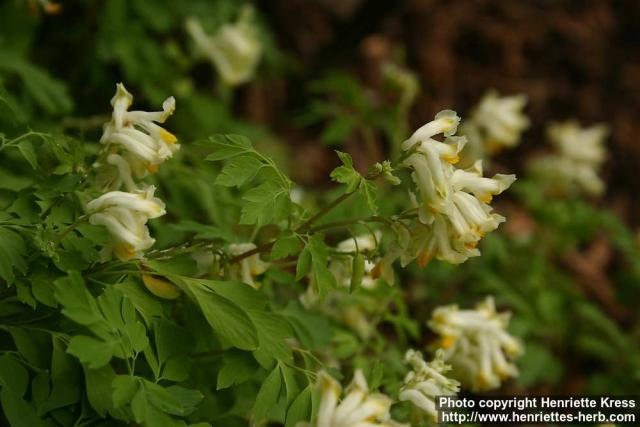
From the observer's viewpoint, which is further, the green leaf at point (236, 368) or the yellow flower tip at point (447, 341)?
the yellow flower tip at point (447, 341)

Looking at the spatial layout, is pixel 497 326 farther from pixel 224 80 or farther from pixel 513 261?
pixel 224 80

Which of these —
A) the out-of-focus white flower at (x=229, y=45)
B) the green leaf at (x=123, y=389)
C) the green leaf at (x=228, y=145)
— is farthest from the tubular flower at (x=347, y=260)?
the out-of-focus white flower at (x=229, y=45)

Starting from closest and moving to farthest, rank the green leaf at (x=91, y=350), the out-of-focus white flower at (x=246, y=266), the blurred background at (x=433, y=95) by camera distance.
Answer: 1. the green leaf at (x=91, y=350)
2. the out-of-focus white flower at (x=246, y=266)
3. the blurred background at (x=433, y=95)

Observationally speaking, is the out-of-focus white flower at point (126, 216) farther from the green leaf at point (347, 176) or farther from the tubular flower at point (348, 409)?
the tubular flower at point (348, 409)

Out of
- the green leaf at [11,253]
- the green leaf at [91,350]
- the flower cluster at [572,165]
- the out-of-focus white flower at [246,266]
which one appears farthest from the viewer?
the flower cluster at [572,165]

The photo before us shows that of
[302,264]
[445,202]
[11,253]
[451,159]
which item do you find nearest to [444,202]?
[445,202]

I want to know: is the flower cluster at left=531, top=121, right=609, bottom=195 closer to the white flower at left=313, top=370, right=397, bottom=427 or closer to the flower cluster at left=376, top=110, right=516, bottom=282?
the flower cluster at left=376, top=110, right=516, bottom=282
